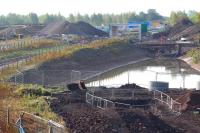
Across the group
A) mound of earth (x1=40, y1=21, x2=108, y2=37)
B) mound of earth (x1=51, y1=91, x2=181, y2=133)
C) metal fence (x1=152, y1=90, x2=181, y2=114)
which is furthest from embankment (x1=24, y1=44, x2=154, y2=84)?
mound of earth (x1=40, y1=21, x2=108, y2=37)

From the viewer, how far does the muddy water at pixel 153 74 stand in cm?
5875

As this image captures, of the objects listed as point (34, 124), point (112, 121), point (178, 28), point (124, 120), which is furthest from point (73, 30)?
point (34, 124)

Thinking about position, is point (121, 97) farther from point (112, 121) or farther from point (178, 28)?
point (178, 28)

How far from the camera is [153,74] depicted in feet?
232

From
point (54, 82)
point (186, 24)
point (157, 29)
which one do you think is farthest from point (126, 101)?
point (157, 29)

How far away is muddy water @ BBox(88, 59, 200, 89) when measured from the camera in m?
58.8

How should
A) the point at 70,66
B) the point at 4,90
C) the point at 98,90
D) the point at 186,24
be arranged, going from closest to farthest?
the point at 4,90 → the point at 98,90 → the point at 70,66 → the point at 186,24

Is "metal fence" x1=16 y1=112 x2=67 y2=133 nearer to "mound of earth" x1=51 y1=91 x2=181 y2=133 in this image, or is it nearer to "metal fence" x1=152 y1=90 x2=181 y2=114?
"mound of earth" x1=51 y1=91 x2=181 y2=133

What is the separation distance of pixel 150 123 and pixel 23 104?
908 cm

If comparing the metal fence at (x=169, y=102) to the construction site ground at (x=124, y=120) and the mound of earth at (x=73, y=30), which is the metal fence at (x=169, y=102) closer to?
the construction site ground at (x=124, y=120)

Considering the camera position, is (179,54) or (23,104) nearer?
(23,104)

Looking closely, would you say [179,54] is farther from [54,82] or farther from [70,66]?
[54,82]

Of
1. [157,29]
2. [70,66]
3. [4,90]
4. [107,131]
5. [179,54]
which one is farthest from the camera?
[157,29]

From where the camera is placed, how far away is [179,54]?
98.6m
